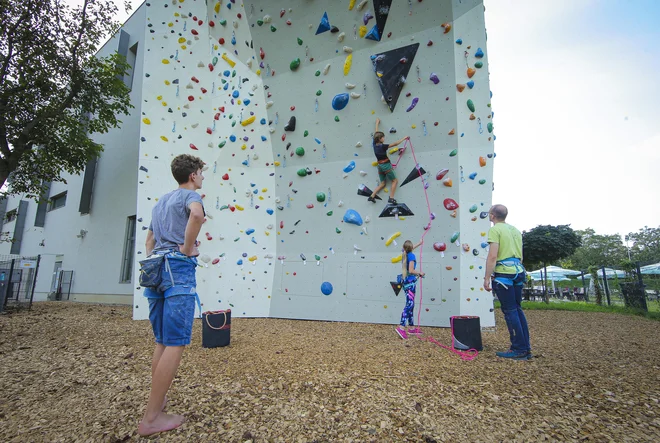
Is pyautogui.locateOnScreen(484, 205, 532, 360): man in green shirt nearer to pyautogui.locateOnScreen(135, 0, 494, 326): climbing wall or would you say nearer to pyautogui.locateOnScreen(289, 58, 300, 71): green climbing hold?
pyautogui.locateOnScreen(135, 0, 494, 326): climbing wall

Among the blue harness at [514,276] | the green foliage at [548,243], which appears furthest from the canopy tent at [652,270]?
the blue harness at [514,276]

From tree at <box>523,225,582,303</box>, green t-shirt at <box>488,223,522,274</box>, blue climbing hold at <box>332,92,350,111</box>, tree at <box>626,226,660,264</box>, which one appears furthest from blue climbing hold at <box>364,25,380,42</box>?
tree at <box>626,226,660,264</box>

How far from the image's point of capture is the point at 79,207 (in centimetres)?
1212

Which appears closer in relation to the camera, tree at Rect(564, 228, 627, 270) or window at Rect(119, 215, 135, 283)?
window at Rect(119, 215, 135, 283)

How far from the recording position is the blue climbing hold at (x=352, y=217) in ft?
17.8

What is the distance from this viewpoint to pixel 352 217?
17.9 feet

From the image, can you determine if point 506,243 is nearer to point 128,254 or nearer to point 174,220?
point 174,220

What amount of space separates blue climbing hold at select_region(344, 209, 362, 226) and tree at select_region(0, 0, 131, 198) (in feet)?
24.5

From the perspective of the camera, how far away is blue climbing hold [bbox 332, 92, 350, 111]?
564 cm

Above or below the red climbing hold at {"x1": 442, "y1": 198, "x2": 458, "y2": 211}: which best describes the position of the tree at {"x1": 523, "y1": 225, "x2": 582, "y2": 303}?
above

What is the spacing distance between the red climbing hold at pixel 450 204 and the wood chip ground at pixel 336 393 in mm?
2107

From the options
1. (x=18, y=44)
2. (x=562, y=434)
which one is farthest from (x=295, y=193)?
(x=18, y=44)

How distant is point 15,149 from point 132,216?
3.13 metres

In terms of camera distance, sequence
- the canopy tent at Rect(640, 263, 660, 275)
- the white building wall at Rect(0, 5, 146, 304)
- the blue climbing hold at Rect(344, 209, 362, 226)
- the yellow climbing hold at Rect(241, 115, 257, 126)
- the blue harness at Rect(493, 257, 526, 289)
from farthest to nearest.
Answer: the white building wall at Rect(0, 5, 146, 304) → the canopy tent at Rect(640, 263, 660, 275) → the yellow climbing hold at Rect(241, 115, 257, 126) → the blue climbing hold at Rect(344, 209, 362, 226) → the blue harness at Rect(493, 257, 526, 289)
